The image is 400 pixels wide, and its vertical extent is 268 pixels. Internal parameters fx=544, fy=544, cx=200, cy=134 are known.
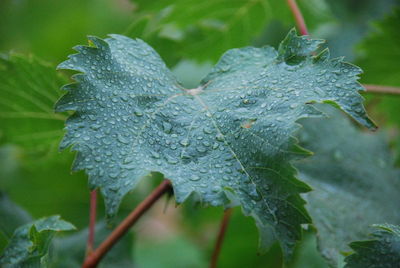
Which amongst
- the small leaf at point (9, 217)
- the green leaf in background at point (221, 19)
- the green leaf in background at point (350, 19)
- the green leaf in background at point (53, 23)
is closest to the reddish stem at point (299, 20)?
the green leaf in background at point (221, 19)

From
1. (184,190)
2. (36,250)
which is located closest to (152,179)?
(36,250)

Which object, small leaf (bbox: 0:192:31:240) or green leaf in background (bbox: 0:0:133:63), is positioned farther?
green leaf in background (bbox: 0:0:133:63)

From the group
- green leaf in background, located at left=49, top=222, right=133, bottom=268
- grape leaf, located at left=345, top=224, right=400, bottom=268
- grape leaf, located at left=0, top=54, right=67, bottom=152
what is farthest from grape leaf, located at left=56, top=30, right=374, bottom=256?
green leaf in background, located at left=49, top=222, right=133, bottom=268

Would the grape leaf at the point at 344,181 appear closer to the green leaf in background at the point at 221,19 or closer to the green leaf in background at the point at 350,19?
the green leaf in background at the point at 221,19

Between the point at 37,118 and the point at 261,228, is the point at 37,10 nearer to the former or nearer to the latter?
the point at 37,118

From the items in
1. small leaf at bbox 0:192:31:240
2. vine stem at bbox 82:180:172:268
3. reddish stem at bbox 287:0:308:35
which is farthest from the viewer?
reddish stem at bbox 287:0:308:35

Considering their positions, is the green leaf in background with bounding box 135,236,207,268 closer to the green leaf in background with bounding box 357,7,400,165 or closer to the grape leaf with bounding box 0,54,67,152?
the green leaf in background with bounding box 357,7,400,165
